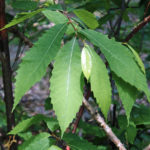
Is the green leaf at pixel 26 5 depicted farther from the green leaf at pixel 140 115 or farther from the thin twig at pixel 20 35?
the green leaf at pixel 140 115

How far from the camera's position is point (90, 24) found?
60 centimetres

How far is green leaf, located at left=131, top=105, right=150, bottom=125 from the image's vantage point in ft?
2.98

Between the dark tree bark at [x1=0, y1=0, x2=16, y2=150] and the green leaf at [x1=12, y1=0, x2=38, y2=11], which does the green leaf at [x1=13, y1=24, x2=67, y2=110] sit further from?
the dark tree bark at [x1=0, y1=0, x2=16, y2=150]

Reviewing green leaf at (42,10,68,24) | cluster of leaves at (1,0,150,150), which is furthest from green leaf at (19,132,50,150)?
green leaf at (42,10,68,24)

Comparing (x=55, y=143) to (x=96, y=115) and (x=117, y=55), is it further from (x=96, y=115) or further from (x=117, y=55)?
(x=117, y=55)

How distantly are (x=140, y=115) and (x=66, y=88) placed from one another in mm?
592

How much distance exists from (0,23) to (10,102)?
0.34m

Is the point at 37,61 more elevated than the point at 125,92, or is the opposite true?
the point at 37,61

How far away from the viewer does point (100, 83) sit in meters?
0.49

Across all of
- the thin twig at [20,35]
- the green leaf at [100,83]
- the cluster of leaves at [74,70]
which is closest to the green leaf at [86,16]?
the cluster of leaves at [74,70]

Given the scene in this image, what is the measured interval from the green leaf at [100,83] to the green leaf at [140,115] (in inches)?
18.1

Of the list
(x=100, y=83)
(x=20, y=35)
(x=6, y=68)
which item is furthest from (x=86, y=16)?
A: (x=6, y=68)

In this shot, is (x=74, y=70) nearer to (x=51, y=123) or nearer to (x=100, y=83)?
(x=100, y=83)

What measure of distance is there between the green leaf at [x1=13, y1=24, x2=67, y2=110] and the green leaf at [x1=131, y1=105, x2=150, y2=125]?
0.56 meters
